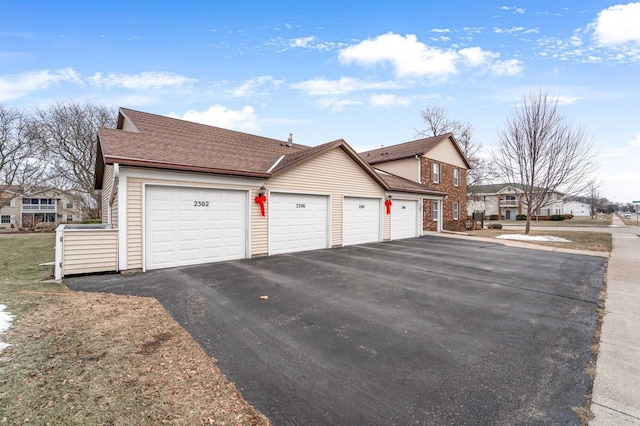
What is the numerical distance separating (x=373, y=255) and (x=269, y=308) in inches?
245

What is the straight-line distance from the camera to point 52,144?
24.9 metres

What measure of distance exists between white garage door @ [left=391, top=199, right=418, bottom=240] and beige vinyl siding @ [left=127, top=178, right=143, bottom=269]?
1165 cm

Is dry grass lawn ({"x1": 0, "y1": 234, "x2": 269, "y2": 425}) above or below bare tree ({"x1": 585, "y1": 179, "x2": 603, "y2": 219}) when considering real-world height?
below

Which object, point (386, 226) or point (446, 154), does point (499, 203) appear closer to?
point (446, 154)

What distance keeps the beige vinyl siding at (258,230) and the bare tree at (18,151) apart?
2751 cm

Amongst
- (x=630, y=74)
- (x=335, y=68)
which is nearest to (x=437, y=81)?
(x=335, y=68)

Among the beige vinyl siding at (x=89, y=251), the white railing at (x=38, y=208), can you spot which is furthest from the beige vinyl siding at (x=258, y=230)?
the white railing at (x=38, y=208)

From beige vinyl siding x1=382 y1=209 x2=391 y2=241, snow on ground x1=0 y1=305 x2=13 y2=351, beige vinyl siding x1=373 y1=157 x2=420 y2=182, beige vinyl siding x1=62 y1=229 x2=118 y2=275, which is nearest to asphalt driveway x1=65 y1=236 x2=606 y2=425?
beige vinyl siding x1=62 y1=229 x2=118 y2=275

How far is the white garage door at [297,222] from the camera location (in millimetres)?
10555

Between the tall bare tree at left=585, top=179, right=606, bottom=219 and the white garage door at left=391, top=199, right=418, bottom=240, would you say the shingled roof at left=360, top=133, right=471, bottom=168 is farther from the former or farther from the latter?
the tall bare tree at left=585, top=179, right=606, bottom=219

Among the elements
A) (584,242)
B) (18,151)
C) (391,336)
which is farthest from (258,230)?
(18,151)

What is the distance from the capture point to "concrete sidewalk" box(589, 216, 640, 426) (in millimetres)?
2420

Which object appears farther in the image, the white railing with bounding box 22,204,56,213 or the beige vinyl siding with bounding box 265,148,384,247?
the white railing with bounding box 22,204,56,213

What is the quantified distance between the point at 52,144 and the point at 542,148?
3855 centimetres
